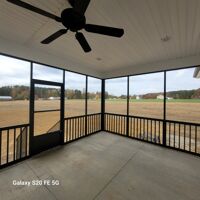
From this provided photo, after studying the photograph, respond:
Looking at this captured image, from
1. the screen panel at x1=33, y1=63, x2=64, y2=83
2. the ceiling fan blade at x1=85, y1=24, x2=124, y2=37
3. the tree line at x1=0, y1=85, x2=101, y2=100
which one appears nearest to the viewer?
the ceiling fan blade at x1=85, y1=24, x2=124, y2=37

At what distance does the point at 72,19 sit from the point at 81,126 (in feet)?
13.0

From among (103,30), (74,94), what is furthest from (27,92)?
(103,30)

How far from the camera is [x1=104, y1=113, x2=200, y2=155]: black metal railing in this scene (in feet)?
12.6

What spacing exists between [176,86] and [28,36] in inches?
172

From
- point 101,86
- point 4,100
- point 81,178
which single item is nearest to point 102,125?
point 101,86

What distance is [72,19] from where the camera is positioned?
1577 mm

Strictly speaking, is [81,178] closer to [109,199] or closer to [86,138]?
[109,199]

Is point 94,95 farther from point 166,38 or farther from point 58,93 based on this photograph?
point 166,38

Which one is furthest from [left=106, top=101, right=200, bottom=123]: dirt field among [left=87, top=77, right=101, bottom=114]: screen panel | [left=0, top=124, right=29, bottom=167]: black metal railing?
[left=0, top=124, right=29, bottom=167]: black metal railing

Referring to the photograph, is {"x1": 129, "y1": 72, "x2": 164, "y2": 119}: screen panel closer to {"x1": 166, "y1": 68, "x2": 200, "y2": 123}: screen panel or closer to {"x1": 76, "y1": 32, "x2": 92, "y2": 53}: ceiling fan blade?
{"x1": 166, "y1": 68, "x2": 200, "y2": 123}: screen panel

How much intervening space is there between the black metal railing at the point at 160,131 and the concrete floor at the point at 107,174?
1.44ft

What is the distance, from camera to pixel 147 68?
454 centimetres

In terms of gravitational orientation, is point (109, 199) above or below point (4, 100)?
below

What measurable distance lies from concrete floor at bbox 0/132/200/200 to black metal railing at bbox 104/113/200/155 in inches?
17.3
